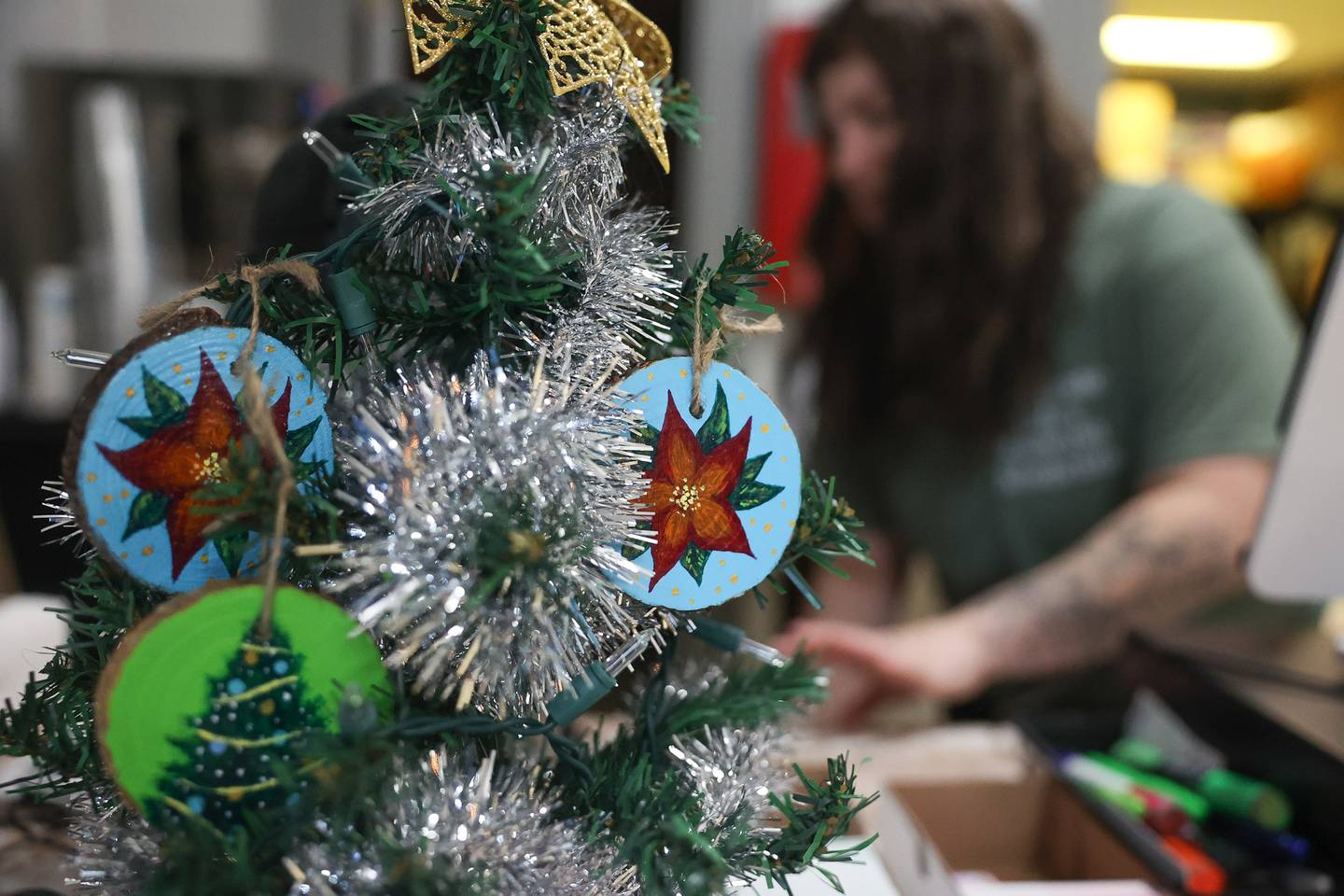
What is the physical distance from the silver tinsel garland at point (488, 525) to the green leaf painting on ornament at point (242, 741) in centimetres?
3

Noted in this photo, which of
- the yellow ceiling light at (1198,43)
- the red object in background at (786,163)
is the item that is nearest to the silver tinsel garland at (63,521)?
the red object in background at (786,163)

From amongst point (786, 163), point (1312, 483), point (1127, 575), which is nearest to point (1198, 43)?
point (786, 163)

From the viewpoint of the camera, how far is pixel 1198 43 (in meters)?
2.76

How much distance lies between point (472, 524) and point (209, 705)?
0.09m

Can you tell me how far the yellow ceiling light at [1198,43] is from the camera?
259cm

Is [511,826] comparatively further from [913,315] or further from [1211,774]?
[913,315]

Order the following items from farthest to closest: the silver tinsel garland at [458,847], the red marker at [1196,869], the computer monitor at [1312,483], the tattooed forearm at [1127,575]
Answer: the tattooed forearm at [1127,575], the computer monitor at [1312,483], the red marker at [1196,869], the silver tinsel garland at [458,847]

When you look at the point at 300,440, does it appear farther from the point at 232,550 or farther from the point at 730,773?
the point at 730,773

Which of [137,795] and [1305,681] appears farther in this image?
[1305,681]

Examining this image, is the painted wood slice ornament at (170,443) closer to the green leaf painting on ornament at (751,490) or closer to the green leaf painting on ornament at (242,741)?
the green leaf painting on ornament at (242,741)

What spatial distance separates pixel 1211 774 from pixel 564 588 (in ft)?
1.94

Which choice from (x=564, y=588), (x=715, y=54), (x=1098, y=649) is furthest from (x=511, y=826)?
(x=715, y=54)

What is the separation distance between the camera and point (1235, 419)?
103 cm

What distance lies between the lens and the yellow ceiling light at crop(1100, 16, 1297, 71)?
2.59 metres
